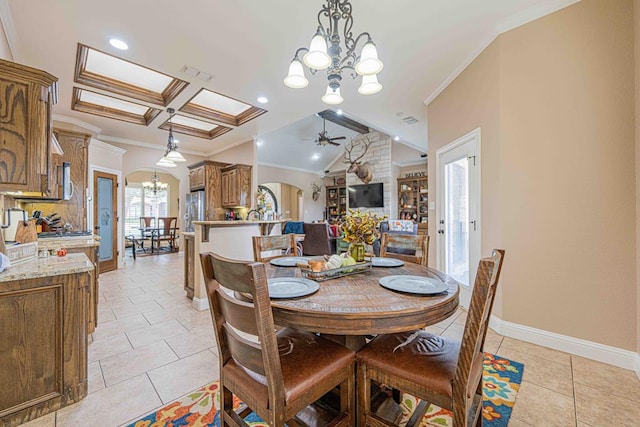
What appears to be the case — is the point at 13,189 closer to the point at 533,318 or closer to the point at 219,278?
the point at 219,278

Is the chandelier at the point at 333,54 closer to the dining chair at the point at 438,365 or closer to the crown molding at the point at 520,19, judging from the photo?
the dining chair at the point at 438,365

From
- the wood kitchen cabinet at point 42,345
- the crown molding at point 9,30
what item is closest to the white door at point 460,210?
the wood kitchen cabinet at point 42,345

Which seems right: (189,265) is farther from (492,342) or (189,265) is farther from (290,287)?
(492,342)

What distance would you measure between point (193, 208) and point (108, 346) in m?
4.83

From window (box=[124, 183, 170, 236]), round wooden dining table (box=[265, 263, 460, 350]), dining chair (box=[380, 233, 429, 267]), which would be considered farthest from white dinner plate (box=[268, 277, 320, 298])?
window (box=[124, 183, 170, 236])

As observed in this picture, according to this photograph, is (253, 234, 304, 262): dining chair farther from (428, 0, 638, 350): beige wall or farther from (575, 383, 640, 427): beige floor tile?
(575, 383, 640, 427): beige floor tile

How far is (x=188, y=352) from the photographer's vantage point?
7.48ft

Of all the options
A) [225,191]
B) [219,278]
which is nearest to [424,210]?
[225,191]

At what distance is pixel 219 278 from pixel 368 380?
0.83 m

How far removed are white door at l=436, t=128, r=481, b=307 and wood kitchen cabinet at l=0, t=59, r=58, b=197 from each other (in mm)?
3673

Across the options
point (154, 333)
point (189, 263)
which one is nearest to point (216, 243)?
point (189, 263)

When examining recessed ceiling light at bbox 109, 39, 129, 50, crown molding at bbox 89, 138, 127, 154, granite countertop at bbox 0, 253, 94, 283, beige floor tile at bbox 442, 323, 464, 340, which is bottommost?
beige floor tile at bbox 442, 323, 464, 340

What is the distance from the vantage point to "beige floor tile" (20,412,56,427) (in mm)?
1477

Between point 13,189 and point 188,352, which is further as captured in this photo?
point 188,352
